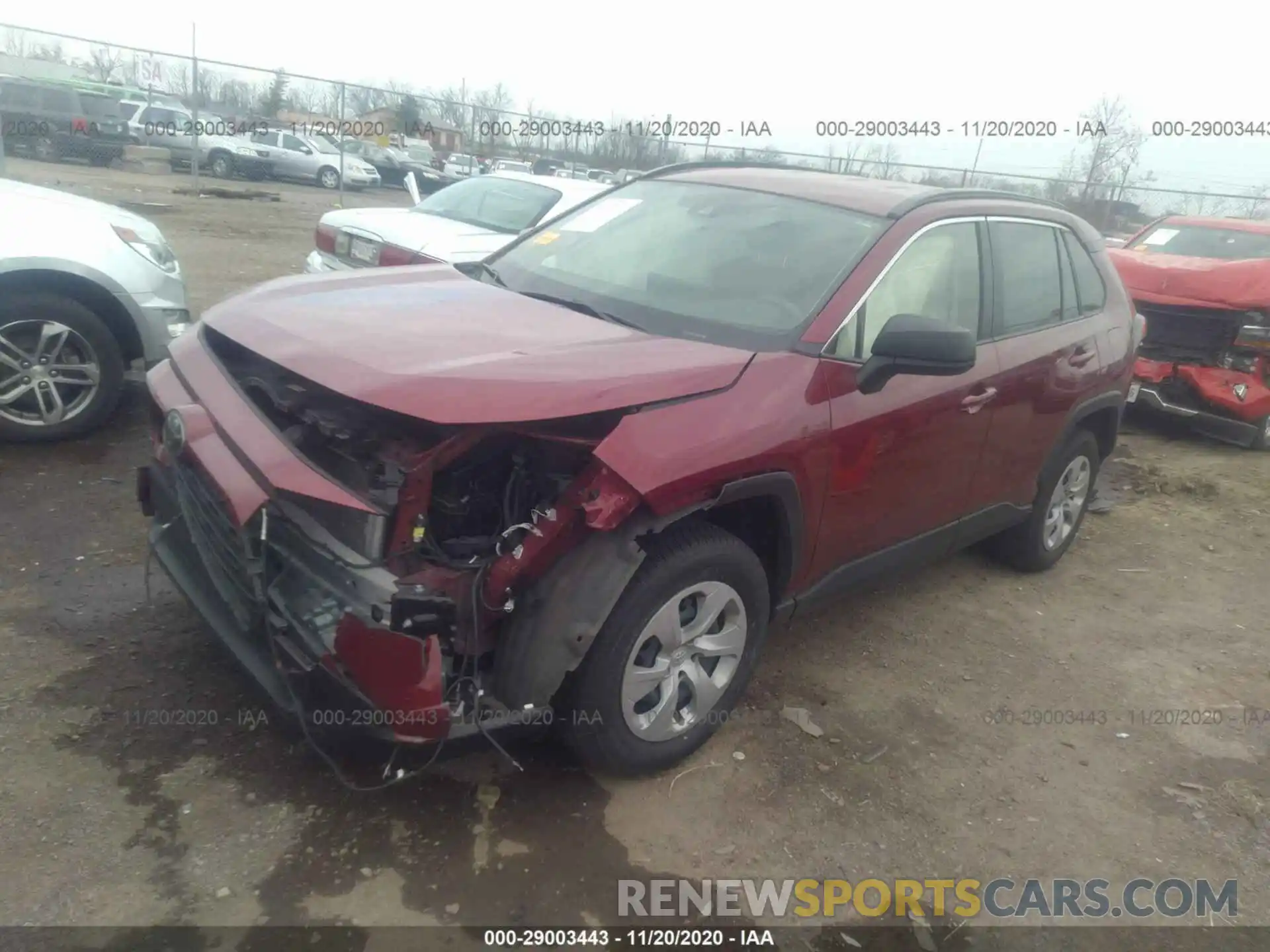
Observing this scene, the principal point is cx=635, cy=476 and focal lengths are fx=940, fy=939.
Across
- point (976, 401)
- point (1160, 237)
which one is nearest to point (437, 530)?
point (976, 401)

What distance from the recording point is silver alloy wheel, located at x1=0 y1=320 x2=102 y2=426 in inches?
185

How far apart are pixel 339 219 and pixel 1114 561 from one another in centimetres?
592

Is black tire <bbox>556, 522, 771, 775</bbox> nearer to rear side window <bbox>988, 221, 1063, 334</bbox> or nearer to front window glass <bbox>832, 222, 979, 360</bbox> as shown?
front window glass <bbox>832, 222, 979, 360</bbox>

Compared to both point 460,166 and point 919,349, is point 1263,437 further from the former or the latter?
point 460,166

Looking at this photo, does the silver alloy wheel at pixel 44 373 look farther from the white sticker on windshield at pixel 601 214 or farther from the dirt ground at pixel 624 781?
the white sticker on windshield at pixel 601 214

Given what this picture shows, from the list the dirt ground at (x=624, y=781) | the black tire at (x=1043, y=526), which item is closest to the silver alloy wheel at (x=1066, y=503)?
the black tire at (x=1043, y=526)

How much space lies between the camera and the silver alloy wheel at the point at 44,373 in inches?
185

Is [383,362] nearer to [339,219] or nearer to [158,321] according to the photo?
[158,321]

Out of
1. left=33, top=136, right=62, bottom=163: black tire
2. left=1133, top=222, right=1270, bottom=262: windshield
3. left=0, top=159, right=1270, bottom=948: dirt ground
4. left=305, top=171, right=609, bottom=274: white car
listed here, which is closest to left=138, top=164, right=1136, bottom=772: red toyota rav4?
left=0, top=159, right=1270, bottom=948: dirt ground

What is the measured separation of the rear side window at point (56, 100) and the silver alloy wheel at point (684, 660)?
23455 millimetres

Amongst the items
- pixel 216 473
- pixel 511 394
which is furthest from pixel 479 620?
pixel 216 473

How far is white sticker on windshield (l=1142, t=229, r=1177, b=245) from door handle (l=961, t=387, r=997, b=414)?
6.77 m

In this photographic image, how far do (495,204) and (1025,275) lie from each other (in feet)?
16.3

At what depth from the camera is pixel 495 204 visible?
7.93 metres
